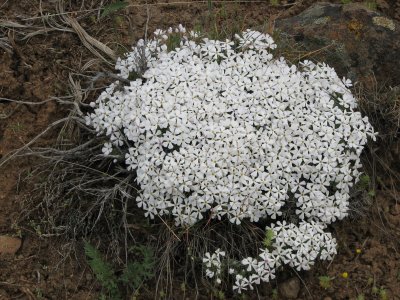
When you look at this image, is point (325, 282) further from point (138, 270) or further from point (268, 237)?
point (138, 270)

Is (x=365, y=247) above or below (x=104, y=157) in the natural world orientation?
below

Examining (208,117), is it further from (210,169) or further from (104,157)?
(104,157)

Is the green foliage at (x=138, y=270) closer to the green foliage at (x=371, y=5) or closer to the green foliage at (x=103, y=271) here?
the green foliage at (x=103, y=271)

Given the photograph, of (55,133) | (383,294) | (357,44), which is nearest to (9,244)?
(55,133)

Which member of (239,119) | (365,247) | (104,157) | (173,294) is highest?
(239,119)

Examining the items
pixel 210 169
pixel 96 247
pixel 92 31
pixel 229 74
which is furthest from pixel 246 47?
pixel 96 247
